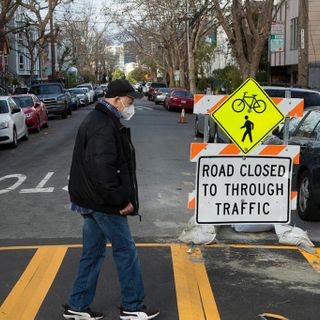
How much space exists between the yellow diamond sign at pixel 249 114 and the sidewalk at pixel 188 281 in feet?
4.46

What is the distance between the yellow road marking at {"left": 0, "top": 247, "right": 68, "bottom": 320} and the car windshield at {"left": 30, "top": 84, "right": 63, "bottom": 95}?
24.8 m

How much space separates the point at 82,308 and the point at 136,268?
54 cm

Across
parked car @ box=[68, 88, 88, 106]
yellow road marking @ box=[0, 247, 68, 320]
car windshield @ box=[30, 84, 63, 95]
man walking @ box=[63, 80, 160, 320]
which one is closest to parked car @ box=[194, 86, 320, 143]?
yellow road marking @ box=[0, 247, 68, 320]

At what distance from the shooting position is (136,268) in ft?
14.6

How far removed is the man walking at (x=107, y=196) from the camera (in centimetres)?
421

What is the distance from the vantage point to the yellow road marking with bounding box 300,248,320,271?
602 centimetres

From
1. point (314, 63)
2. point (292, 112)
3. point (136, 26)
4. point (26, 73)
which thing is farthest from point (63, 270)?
point (26, 73)

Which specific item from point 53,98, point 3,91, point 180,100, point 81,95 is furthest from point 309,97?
point 81,95

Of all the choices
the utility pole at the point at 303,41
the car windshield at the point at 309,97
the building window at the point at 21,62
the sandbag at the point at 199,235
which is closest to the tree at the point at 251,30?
the utility pole at the point at 303,41

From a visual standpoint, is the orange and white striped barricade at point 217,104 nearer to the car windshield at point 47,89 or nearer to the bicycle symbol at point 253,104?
the bicycle symbol at point 253,104

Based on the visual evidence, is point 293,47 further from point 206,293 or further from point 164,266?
point 206,293

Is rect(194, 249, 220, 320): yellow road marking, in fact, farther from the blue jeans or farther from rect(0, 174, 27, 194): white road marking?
rect(0, 174, 27, 194): white road marking

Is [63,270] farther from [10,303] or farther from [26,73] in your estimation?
[26,73]

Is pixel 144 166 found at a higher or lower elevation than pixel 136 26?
lower
